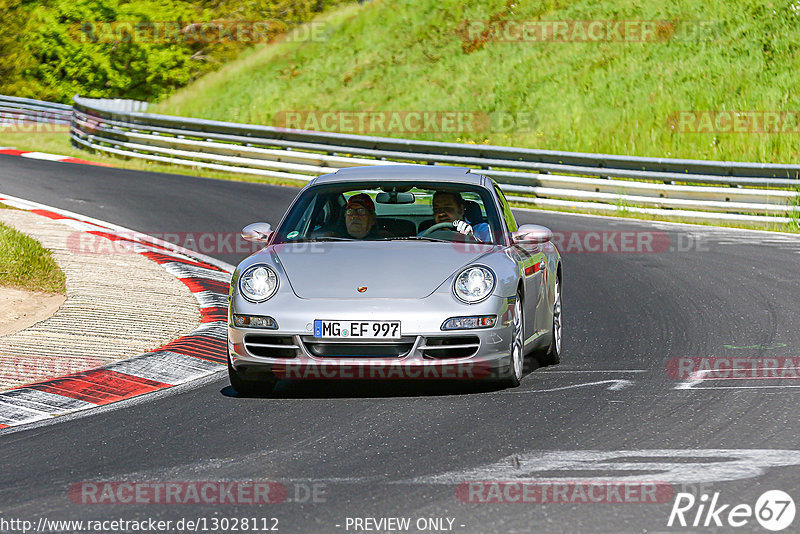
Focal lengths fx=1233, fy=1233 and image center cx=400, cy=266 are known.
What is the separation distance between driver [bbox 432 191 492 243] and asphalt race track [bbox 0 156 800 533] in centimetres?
106

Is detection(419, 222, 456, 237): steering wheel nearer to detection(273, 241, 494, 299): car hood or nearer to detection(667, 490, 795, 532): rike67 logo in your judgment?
detection(273, 241, 494, 299): car hood

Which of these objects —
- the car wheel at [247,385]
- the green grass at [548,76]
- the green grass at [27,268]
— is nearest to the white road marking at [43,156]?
the green grass at [548,76]

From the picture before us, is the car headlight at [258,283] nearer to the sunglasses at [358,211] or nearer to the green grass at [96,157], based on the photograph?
the sunglasses at [358,211]

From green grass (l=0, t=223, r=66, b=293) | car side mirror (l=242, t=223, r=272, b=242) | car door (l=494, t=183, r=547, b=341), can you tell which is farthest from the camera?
green grass (l=0, t=223, r=66, b=293)

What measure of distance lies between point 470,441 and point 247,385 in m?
1.97

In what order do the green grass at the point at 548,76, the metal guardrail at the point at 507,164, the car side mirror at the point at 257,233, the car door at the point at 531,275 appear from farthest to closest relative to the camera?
the green grass at the point at 548,76, the metal guardrail at the point at 507,164, the car side mirror at the point at 257,233, the car door at the point at 531,275

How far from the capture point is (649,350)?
899 cm

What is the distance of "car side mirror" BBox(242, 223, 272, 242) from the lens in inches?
322

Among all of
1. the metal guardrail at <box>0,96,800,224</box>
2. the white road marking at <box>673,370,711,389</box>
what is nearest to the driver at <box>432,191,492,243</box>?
the white road marking at <box>673,370,711,389</box>

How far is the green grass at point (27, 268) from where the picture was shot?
11.4m

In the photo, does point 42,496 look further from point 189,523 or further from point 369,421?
point 369,421

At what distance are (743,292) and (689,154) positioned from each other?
13.5 meters

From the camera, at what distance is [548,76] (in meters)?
31.6

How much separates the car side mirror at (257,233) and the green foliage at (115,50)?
44435mm
